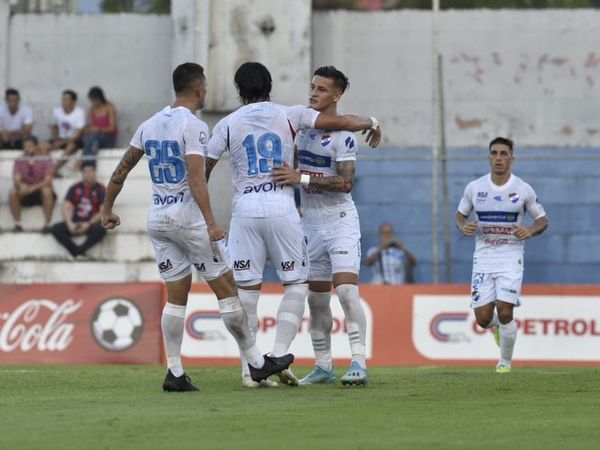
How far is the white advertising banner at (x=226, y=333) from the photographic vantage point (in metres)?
19.6

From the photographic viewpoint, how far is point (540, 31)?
79.9 feet

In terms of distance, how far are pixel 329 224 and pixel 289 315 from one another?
3.14 ft

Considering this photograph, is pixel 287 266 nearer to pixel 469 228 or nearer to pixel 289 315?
pixel 289 315

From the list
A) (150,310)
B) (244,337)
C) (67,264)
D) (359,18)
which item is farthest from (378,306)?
(244,337)

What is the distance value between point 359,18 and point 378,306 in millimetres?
6900

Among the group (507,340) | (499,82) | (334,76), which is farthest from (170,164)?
(499,82)

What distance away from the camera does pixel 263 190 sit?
11.0 metres

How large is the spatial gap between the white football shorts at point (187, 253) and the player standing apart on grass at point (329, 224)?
97 centimetres

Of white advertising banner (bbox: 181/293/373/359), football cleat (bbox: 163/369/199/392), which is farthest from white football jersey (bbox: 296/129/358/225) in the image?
white advertising banner (bbox: 181/293/373/359)

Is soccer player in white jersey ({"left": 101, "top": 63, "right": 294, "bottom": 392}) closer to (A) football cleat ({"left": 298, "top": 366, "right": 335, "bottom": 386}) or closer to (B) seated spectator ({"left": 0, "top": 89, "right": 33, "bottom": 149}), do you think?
(A) football cleat ({"left": 298, "top": 366, "right": 335, "bottom": 386})

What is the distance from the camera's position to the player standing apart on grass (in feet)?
37.6

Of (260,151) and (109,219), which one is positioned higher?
(260,151)

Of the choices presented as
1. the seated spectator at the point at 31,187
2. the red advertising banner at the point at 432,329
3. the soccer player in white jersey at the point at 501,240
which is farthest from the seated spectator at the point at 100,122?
the soccer player in white jersey at the point at 501,240

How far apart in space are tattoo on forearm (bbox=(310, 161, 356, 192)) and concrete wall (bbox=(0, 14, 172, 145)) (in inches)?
558
